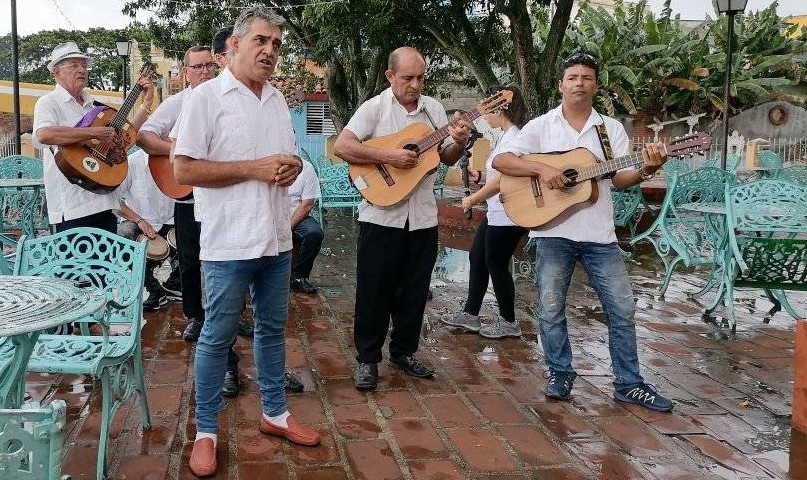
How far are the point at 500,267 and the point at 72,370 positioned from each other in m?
2.94

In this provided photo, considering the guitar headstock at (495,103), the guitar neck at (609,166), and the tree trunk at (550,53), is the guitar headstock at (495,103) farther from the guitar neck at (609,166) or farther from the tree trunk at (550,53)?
the tree trunk at (550,53)

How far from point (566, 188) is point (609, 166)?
0.26 m

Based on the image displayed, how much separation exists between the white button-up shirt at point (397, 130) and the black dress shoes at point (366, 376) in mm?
801

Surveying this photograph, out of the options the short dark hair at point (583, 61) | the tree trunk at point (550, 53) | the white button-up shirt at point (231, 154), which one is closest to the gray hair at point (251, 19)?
the white button-up shirt at point (231, 154)

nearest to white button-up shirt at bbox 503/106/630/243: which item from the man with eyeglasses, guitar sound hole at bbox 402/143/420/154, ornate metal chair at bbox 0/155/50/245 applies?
the man with eyeglasses

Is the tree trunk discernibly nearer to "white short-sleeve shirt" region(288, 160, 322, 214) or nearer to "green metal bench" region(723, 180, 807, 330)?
"white short-sleeve shirt" region(288, 160, 322, 214)

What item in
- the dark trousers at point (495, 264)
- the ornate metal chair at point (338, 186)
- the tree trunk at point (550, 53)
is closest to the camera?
the dark trousers at point (495, 264)

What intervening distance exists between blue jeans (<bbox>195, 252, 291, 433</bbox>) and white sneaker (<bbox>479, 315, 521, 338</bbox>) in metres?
2.17

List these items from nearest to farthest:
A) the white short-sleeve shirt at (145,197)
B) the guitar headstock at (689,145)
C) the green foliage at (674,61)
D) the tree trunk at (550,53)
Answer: the guitar headstock at (689,145)
the white short-sleeve shirt at (145,197)
the tree trunk at (550,53)
the green foliage at (674,61)

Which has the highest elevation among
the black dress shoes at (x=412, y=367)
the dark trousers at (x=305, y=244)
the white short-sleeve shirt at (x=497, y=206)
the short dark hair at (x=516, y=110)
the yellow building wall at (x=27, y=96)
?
the yellow building wall at (x=27, y=96)

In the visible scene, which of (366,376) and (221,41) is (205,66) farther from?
(366,376)

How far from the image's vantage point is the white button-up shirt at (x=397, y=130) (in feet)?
13.1

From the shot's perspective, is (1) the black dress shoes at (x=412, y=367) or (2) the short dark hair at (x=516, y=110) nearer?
(1) the black dress shoes at (x=412, y=367)

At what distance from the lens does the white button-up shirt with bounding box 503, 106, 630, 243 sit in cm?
385
